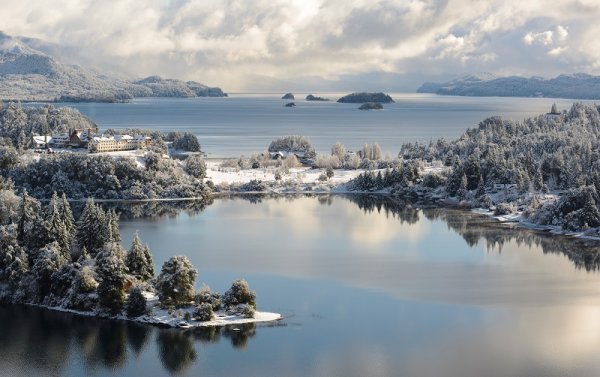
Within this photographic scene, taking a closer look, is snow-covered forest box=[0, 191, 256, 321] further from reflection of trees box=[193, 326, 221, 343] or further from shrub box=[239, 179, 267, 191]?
shrub box=[239, 179, 267, 191]

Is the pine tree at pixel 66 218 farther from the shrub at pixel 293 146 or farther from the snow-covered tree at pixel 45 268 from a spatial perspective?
the shrub at pixel 293 146

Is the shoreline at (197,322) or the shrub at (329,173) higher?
the shrub at (329,173)

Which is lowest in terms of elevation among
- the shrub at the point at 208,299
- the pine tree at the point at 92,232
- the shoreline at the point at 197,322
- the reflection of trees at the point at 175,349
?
the reflection of trees at the point at 175,349

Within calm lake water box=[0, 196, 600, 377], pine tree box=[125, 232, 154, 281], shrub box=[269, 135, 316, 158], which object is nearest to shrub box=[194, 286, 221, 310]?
calm lake water box=[0, 196, 600, 377]

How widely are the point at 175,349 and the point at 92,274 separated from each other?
822cm

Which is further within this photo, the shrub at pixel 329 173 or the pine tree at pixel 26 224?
the shrub at pixel 329 173

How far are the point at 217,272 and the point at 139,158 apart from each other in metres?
41.4

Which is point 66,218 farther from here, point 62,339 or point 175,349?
point 175,349

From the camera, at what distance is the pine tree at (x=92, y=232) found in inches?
1912

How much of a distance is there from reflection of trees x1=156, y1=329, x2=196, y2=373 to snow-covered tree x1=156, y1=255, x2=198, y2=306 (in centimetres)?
222

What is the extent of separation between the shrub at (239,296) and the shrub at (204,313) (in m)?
1.19

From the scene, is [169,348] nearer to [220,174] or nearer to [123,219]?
[123,219]

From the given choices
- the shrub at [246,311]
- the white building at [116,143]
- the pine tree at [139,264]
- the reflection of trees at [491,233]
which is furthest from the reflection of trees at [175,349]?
the white building at [116,143]

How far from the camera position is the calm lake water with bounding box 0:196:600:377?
36875 mm
